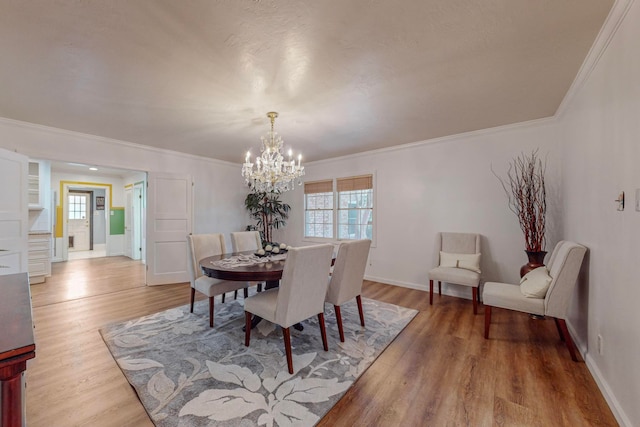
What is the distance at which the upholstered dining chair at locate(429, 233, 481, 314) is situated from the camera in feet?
10.4

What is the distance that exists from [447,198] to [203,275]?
3627 mm

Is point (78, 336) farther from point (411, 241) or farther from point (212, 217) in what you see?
point (411, 241)

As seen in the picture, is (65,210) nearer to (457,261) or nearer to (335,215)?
(335,215)

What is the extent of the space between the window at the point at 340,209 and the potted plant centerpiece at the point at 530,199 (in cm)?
211

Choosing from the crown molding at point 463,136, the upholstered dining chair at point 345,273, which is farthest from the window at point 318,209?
the upholstered dining chair at point 345,273

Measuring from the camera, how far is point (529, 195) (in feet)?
10.1

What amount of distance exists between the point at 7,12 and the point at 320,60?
1.89 meters

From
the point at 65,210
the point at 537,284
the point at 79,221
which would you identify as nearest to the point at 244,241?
the point at 537,284

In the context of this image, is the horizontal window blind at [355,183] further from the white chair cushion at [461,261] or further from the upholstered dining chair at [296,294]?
the upholstered dining chair at [296,294]

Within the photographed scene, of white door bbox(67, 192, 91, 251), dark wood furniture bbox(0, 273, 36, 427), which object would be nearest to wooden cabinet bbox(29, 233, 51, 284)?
white door bbox(67, 192, 91, 251)

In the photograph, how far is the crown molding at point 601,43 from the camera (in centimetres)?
146

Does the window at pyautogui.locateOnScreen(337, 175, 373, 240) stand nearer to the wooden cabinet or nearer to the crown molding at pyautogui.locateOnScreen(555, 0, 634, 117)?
the crown molding at pyautogui.locateOnScreen(555, 0, 634, 117)

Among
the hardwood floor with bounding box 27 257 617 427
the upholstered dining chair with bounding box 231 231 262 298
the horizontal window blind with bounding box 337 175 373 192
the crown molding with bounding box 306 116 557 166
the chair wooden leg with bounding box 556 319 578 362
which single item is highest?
the crown molding with bounding box 306 116 557 166

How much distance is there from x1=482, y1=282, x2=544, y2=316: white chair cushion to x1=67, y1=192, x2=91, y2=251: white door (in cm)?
1123
